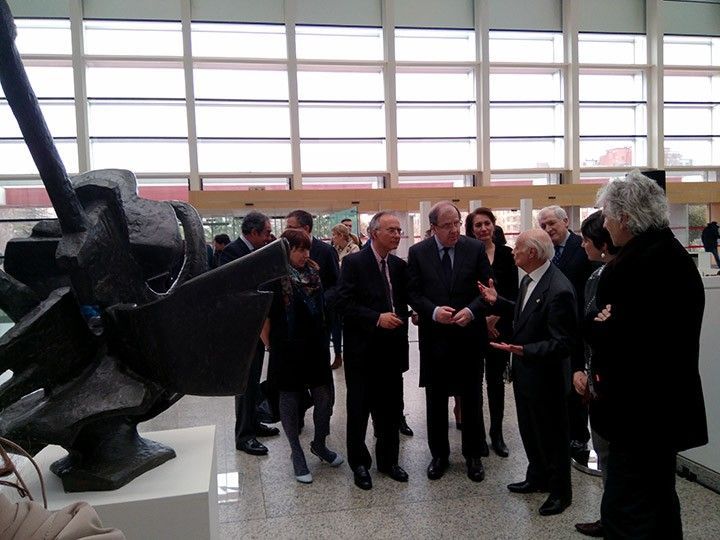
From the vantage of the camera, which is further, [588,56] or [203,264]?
[588,56]

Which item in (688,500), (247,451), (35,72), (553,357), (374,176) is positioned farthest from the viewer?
(374,176)

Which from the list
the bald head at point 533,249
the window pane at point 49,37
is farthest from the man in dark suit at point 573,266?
the window pane at point 49,37

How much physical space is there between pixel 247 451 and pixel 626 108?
1454 cm

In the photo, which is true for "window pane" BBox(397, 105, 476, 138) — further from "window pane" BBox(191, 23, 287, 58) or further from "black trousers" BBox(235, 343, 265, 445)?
"black trousers" BBox(235, 343, 265, 445)

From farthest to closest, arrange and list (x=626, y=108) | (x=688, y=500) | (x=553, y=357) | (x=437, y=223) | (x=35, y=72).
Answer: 1. (x=626, y=108)
2. (x=35, y=72)
3. (x=437, y=223)
4. (x=688, y=500)
5. (x=553, y=357)

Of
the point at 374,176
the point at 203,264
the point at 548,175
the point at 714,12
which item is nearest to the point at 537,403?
the point at 203,264

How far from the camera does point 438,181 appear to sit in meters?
14.4

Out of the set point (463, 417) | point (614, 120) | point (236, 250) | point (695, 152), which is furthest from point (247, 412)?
point (695, 152)

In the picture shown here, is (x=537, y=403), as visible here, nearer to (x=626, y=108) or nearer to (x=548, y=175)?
(x=548, y=175)

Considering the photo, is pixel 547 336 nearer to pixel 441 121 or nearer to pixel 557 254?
pixel 557 254

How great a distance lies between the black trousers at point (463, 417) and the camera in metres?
3.25

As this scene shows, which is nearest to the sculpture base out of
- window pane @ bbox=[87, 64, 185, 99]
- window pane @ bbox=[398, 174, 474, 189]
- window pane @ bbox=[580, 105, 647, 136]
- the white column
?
the white column

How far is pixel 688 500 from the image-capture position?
297 cm

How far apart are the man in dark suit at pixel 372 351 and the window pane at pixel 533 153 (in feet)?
39.2
